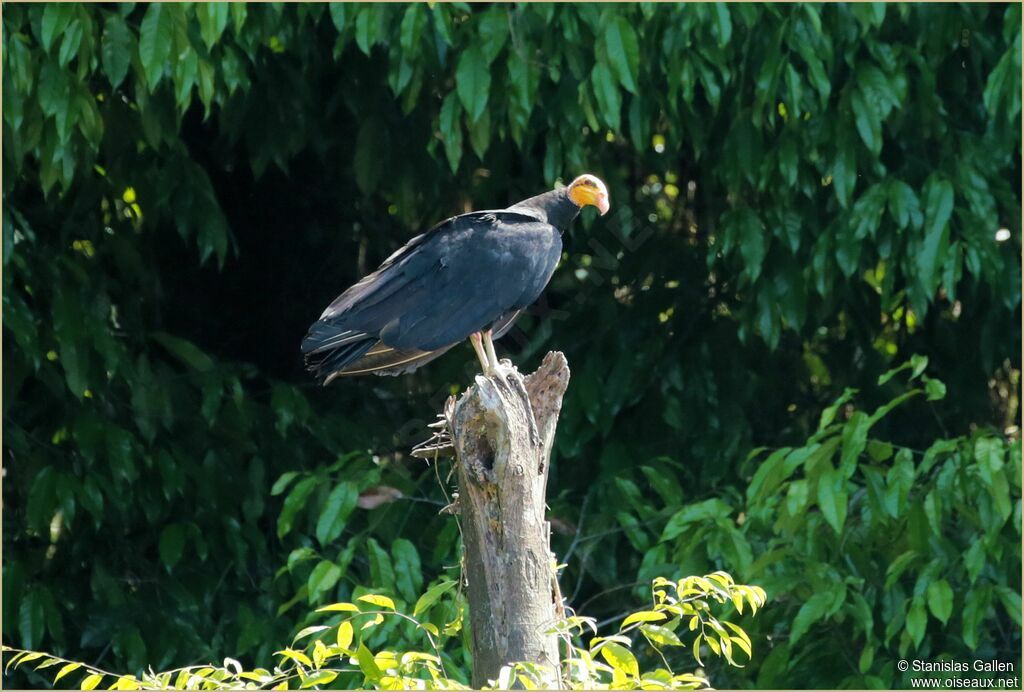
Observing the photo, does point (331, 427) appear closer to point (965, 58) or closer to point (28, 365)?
point (28, 365)

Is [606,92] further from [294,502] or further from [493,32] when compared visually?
[294,502]

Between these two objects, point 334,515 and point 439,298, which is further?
point 334,515

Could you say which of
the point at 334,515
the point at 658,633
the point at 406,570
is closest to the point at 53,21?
the point at 334,515

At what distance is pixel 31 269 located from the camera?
17.1 feet

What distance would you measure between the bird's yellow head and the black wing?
1.44 ft

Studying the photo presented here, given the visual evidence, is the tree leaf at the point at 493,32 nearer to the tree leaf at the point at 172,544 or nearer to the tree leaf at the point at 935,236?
the tree leaf at the point at 935,236

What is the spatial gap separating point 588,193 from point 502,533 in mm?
2131

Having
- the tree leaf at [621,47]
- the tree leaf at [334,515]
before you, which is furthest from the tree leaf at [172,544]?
the tree leaf at [621,47]

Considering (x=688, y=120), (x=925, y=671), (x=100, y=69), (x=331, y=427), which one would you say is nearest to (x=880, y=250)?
(x=688, y=120)

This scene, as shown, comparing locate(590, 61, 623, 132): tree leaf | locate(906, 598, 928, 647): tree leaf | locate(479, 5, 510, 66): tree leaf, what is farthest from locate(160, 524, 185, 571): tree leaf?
locate(906, 598, 928, 647): tree leaf

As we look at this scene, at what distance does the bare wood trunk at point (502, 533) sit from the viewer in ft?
9.44

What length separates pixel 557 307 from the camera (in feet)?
20.0

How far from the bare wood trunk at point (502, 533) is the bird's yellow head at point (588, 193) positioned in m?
1.90

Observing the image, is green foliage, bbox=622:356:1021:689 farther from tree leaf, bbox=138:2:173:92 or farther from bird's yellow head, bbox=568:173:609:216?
tree leaf, bbox=138:2:173:92
